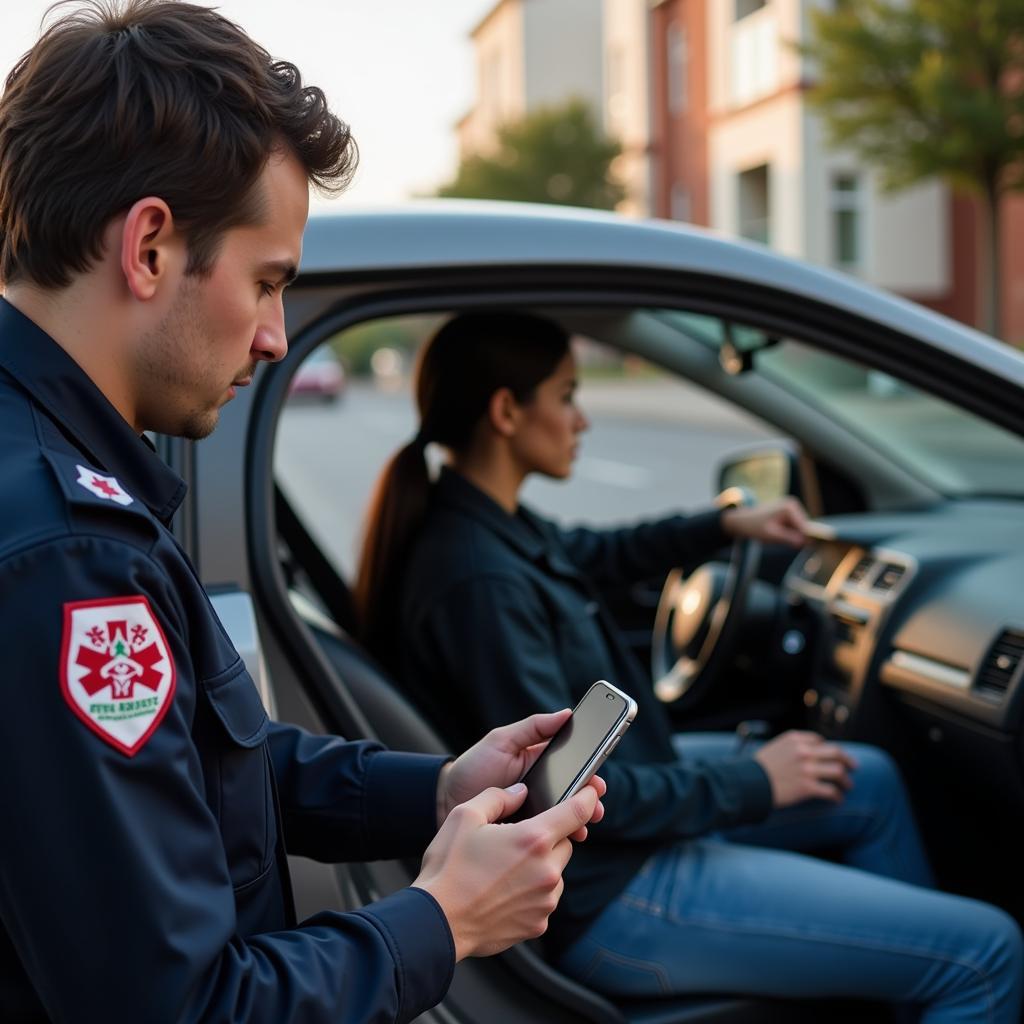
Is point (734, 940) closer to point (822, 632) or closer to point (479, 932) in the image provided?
point (479, 932)

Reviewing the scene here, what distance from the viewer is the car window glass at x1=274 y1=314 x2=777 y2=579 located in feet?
29.8

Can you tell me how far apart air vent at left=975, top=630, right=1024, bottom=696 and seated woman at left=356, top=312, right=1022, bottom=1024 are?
250 millimetres

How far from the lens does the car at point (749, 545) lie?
1723mm

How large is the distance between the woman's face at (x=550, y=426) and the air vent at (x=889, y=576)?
30.8 inches

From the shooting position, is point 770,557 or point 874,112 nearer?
point 770,557

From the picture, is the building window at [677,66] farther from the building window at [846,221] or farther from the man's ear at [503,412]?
the man's ear at [503,412]

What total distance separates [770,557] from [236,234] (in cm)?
250

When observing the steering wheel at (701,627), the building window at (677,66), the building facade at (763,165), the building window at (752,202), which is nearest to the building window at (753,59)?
the building facade at (763,165)

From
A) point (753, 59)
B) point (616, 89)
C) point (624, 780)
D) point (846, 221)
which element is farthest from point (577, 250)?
point (616, 89)

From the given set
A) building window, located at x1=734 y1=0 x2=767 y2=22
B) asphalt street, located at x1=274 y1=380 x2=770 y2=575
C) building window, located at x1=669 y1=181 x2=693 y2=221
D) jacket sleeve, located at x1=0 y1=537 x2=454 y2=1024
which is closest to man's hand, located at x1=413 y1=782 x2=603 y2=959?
jacket sleeve, located at x1=0 y1=537 x2=454 y2=1024

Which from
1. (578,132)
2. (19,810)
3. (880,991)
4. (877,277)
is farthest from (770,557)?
(578,132)

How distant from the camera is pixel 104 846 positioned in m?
0.87

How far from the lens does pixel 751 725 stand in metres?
2.96

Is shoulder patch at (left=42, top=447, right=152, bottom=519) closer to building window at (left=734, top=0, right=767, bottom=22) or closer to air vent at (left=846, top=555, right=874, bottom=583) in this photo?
air vent at (left=846, top=555, right=874, bottom=583)
